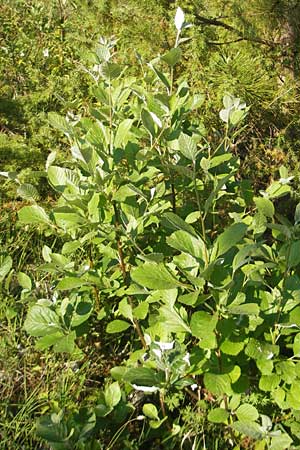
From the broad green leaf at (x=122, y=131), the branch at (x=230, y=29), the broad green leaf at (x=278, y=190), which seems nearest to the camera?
the broad green leaf at (x=122, y=131)

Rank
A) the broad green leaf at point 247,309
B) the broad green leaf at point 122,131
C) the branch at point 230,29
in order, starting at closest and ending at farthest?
the broad green leaf at point 247,309 → the broad green leaf at point 122,131 → the branch at point 230,29

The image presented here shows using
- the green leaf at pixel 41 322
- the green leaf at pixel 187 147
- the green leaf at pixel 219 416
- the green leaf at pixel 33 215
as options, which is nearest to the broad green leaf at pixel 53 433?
the green leaf at pixel 41 322

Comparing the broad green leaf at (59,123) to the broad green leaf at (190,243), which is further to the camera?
the broad green leaf at (59,123)

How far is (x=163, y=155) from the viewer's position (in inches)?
65.6

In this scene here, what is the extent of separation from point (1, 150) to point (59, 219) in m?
1.17

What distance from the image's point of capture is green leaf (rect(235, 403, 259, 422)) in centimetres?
139

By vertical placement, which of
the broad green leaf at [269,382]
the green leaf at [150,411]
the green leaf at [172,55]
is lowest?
the green leaf at [150,411]

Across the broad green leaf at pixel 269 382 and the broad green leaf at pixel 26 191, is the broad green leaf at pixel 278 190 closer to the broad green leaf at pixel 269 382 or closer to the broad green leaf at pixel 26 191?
the broad green leaf at pixel 269 382

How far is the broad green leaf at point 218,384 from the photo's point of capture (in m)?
1.33

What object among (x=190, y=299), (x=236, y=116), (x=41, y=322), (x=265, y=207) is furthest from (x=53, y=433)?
(x=236, y=116)

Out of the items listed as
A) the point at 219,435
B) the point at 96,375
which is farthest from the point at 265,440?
the point at 96,375

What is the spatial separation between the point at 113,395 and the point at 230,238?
0.54m

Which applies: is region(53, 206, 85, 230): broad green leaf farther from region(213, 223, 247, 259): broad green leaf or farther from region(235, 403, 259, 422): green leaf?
region(235, 403, 259, 422): green leaf

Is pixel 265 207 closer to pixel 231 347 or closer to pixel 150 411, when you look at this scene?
pixel 231 347
